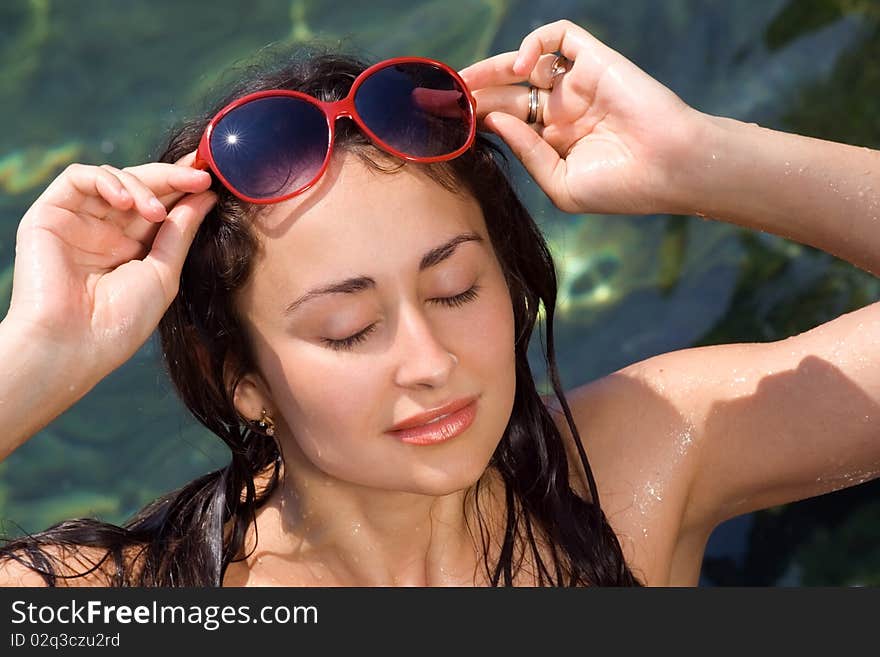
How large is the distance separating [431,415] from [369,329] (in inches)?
8.8

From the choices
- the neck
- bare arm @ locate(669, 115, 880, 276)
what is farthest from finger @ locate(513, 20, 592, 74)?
the neck

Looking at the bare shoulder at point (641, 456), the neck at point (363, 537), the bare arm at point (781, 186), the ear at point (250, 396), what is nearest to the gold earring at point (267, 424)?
the ear at point (250, 396)

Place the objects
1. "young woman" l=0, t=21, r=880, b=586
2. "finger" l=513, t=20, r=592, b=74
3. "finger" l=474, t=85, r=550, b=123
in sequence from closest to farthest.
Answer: "young woman" l=0, t=21, r=880, b=586
"finger" l=513, t=20, r=592, b=74
"finger" l=474, t=85, r=550, b=123

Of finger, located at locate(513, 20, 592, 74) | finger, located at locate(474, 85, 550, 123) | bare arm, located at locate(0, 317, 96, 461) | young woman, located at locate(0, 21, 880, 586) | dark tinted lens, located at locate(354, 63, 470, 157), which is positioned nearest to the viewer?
bare arm, located at locate(0, 317, 96, 461)

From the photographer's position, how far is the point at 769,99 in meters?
5.10

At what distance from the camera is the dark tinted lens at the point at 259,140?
2.69 metres

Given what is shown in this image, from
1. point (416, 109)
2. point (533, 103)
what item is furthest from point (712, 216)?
point (416, 109)

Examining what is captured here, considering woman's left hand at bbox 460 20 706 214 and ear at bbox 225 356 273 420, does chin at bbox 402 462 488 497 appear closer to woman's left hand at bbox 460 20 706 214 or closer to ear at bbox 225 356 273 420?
ear at bbox 225 356 273 420

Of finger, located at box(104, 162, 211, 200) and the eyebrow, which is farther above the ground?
finger, located at box(104, 162, 211, 200)

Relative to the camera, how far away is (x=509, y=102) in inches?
118

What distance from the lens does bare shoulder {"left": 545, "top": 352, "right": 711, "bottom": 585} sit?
128 inches

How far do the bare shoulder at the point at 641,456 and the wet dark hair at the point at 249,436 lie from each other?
7 cm

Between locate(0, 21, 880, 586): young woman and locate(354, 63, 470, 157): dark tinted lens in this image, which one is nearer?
locate(0, 21, 880, 586): young woman

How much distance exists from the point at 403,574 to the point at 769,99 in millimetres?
2872
